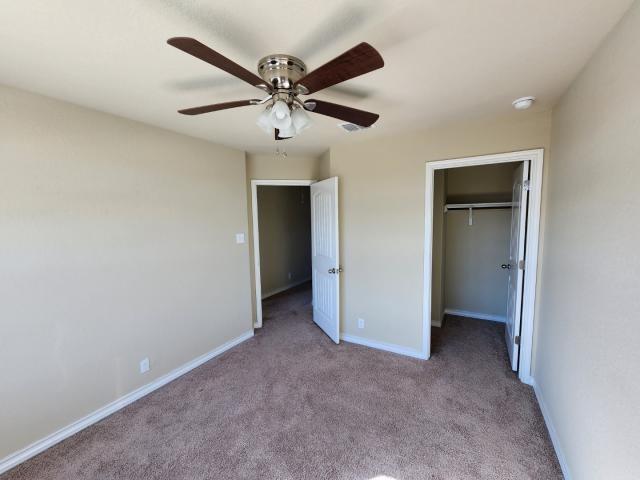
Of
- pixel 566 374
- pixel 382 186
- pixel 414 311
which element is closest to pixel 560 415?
pixel 566 374

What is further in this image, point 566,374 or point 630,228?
point 566,374

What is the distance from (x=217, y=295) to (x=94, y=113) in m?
1.94

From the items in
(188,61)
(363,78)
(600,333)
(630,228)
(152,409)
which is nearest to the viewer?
(630,228)

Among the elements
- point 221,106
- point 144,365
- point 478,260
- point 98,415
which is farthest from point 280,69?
point 478,260

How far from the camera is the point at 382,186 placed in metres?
3.00

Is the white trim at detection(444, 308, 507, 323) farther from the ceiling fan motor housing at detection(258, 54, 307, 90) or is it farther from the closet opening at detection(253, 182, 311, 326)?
the ceiling fan motor housing at detection(258, 54, 307, 90)

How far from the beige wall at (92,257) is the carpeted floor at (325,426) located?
32cm

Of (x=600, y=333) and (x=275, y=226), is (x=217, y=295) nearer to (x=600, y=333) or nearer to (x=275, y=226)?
(x=275, y=226)

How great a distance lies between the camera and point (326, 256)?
11.3ft

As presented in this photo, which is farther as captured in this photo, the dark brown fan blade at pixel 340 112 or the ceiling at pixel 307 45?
the dark brown fan blade at pixel 340 112

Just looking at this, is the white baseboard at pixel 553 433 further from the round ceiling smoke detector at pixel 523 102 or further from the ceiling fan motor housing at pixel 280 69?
the ceiling fan motor housing at pixel 280 69

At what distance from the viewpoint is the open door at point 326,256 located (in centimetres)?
321

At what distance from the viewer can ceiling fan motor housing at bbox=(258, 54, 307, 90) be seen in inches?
53.7

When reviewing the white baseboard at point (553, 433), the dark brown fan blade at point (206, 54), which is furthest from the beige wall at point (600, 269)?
the dark brown fan blade at point (206, 54)
